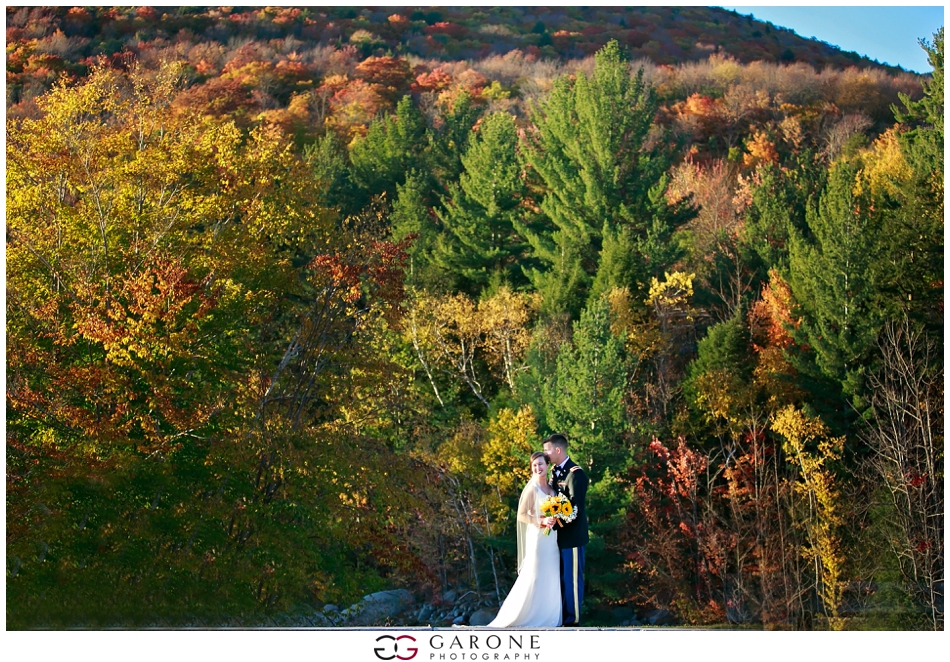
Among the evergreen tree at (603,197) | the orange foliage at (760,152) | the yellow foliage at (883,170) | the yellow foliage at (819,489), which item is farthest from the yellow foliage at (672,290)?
the orange foliage at (760,152)

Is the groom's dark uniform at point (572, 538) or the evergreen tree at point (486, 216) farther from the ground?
the groom's dark uniform at point (572, 538)

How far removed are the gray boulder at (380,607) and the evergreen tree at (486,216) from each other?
40.3 ft

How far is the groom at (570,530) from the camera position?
9781 millimetres

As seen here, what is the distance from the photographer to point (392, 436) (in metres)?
30.8

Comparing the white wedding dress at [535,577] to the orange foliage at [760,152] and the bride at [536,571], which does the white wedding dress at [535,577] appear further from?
the orange foliage at [760,152]

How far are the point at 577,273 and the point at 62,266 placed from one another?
63.4 ft

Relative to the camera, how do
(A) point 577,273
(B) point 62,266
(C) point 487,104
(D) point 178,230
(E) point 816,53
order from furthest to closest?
(E) point 816,53
(C) point 487,104
(A) point 577,273
(D) point 178,230
(B) point 62,266

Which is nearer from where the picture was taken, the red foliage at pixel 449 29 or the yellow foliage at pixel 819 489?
the yellow foliage at pixel 819 489

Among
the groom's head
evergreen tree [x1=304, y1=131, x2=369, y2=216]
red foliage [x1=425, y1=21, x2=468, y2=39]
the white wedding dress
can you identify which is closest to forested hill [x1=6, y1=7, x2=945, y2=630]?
evergreen tree [x1=304, y1=131, x2=369, y2=216]

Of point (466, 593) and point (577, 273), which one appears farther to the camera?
point (577, 273)

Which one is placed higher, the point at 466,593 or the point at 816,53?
the point at 816,53

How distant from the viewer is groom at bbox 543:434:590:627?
9781 mm

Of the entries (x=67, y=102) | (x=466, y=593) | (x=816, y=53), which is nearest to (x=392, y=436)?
(x=466, y=593)

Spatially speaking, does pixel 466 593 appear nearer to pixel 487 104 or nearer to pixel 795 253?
pixel 795 253
